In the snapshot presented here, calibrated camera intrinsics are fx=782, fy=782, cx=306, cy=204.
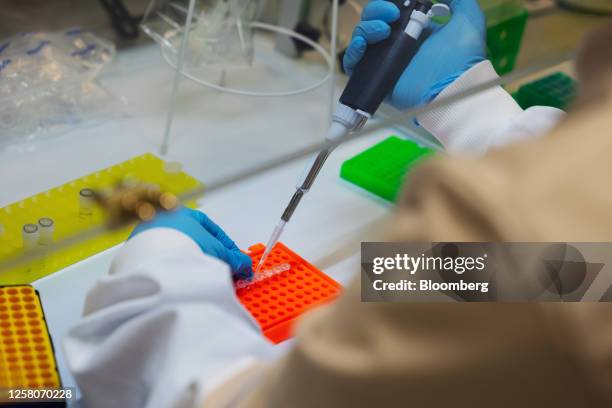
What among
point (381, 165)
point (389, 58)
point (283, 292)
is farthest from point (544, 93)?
point (283, 292)

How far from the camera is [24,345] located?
86 cm

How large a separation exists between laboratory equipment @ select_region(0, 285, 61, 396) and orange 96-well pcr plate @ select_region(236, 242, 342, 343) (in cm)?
26

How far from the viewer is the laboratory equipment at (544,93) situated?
956mm

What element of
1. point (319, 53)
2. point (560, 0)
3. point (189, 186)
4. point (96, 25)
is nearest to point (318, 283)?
point (189, 186)

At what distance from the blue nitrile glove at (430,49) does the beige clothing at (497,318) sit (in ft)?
1.87

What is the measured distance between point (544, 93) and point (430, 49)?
0.17m

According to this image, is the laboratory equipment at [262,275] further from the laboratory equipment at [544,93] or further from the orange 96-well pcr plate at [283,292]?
the laboratory equipment at [544,93]

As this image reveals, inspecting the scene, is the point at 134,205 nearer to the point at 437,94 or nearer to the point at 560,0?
the point at 437,94

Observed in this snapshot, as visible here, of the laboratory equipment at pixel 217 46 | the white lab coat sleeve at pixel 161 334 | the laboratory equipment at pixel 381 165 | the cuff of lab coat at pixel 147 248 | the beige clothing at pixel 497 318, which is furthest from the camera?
the laboratory equipment at pixel 217 46

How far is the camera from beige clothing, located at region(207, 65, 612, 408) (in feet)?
1.44

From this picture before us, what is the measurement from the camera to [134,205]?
62 centimetres

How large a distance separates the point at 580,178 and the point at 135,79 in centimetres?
120

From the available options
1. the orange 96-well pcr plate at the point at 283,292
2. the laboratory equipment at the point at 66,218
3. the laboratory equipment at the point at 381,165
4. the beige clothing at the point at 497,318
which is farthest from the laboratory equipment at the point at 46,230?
the laboratory equipment at the point at 381,165

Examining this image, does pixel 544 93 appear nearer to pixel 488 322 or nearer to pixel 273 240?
pixel 273 240
